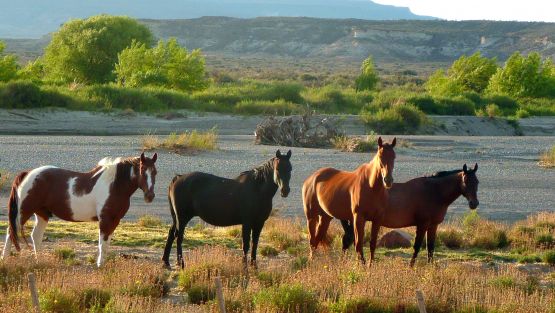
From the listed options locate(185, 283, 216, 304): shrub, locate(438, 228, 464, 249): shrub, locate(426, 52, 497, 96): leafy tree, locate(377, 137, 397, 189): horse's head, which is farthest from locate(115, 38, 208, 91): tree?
locate(185, 283, 216, 304): shrub

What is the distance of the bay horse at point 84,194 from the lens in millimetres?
13680

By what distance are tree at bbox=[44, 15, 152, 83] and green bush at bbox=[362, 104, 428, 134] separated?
20.8 m

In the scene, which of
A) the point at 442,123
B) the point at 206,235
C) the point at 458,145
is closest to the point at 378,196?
the point at 206,235

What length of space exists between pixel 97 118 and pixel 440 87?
29.5 m

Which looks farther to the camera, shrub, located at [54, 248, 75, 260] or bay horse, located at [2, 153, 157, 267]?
shrub, located at [54, 248, 75, 260]

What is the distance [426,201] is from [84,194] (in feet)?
17.4

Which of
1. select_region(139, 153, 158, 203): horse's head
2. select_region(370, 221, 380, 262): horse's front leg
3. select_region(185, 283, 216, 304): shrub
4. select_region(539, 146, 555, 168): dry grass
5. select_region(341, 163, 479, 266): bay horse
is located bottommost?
select_region(539, 146, 555, 168): dry grass

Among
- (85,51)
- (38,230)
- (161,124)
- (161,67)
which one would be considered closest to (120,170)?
(38,230)

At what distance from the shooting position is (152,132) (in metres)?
45.5

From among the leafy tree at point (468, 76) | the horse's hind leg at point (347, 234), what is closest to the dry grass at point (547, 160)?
the horse's hind leg at point (347, 234)

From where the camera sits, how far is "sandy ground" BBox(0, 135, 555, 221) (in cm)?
2434

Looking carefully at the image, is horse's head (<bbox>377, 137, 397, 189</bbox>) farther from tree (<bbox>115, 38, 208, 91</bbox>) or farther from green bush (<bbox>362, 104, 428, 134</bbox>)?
tree (<bbox>115, 38, 208, 91</bbox>)

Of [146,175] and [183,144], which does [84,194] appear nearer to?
[146,175]

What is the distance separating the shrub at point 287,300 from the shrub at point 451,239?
22.3ft
